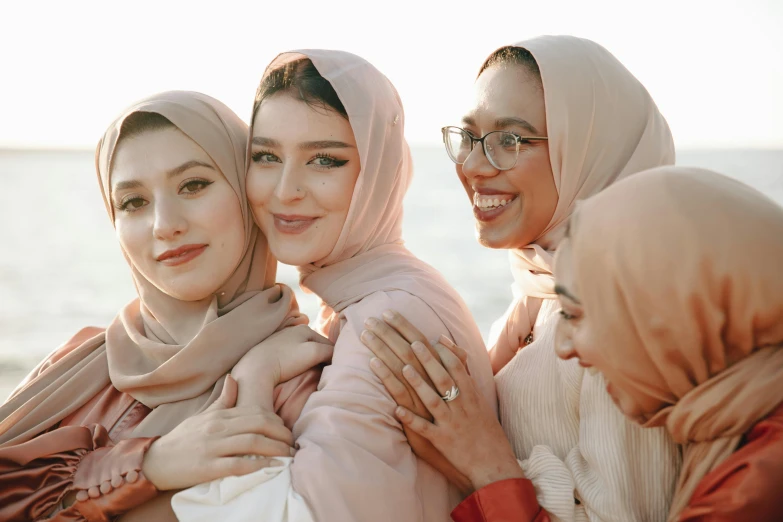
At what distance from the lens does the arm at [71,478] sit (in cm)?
226

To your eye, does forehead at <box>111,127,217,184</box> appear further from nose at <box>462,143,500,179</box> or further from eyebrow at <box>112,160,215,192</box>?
nose at <box>462,143,500,179</box>

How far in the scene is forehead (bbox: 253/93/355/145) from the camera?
252cm

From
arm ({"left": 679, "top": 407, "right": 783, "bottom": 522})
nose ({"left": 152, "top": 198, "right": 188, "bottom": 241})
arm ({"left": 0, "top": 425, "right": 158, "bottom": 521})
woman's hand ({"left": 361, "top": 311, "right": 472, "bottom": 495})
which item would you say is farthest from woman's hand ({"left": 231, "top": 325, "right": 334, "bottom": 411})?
arm ({"left": 679, "top": 407, "right": 783, "bottom": 522})

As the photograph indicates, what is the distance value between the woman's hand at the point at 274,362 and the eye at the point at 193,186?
52cm

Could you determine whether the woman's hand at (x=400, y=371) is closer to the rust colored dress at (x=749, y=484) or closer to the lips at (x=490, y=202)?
the lips at (x=490, y=202)

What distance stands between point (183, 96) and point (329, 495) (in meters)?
1.38

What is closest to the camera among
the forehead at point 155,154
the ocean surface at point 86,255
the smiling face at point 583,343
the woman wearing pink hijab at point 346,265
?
the smiling face at point 583,343

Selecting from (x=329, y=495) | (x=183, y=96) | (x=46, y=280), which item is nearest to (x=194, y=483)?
(x=329, y=495)

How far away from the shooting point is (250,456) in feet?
7.12

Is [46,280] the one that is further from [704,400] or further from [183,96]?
[704,400]

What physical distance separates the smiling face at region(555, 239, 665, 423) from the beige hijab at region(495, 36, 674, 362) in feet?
2.20

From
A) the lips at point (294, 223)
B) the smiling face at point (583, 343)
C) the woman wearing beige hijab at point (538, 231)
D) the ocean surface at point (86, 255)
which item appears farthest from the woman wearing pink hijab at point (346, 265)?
the ocean surface at point (86, 255)

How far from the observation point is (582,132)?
255cm

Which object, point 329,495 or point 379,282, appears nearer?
point 329,495
